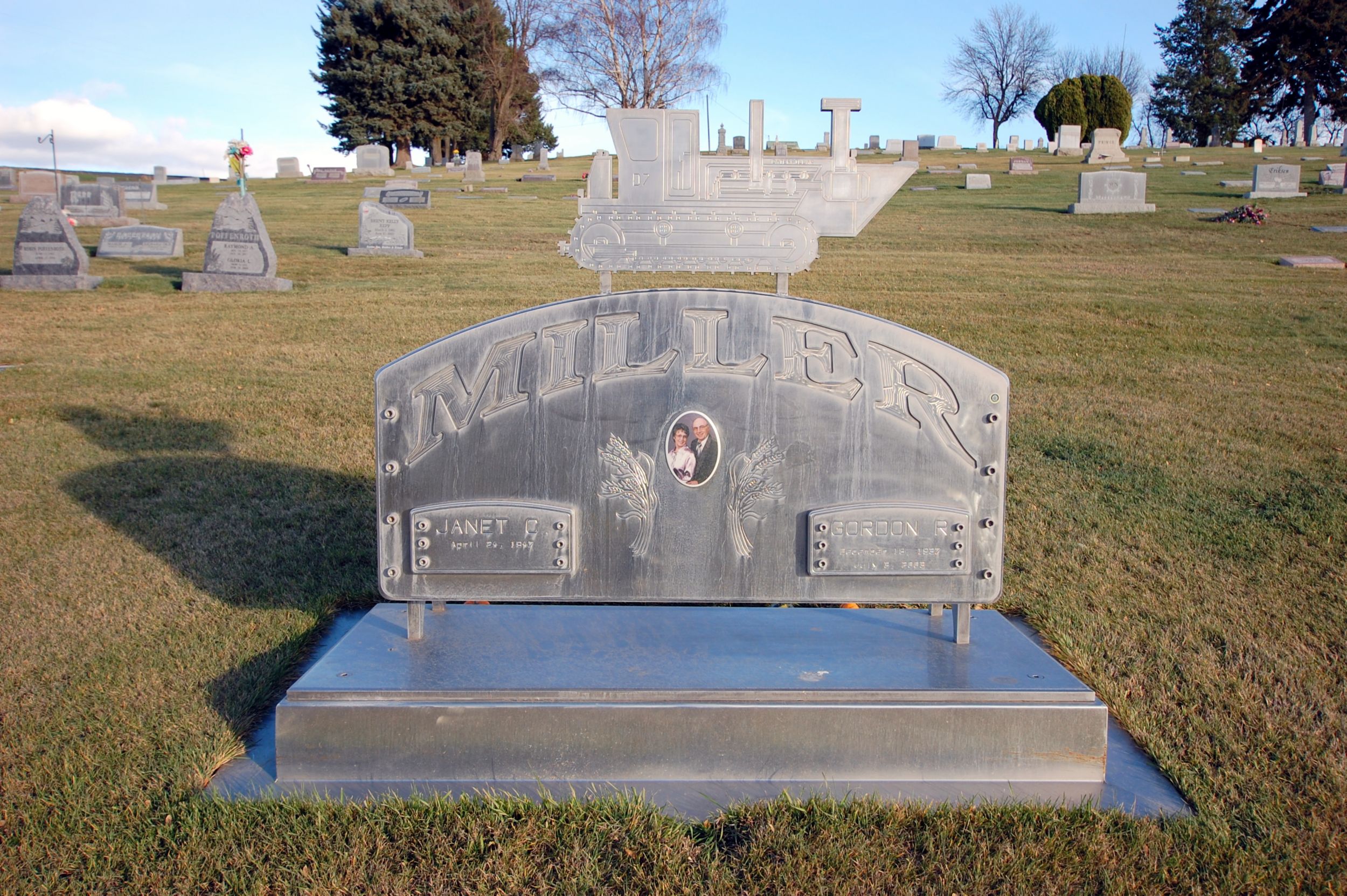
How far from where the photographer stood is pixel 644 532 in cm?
300

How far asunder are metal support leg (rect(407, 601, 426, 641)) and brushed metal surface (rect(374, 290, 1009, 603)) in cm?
23

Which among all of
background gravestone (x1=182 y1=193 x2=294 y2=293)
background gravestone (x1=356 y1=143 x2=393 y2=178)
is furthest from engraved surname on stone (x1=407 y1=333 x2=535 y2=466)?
background gravestone (x1=356 y1=143 x2=393 y2=178)

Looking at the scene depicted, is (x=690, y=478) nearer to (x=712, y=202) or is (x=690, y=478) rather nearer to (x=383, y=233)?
(x=712, y=202)

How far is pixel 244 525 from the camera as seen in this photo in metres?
5.02

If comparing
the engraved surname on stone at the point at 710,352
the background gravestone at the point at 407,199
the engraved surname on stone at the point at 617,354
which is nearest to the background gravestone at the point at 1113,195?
the background gravestone at the point at 407,199

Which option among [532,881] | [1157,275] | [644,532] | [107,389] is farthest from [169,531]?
[1157,275]

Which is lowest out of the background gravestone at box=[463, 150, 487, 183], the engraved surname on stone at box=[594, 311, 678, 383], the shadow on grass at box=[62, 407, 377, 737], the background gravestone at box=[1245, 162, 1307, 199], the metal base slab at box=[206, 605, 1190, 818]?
the metal base slab at box=[206, 605, 1190, 818]

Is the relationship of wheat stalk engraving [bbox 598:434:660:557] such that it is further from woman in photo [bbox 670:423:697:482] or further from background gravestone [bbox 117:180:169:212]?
background gravestone [bbox 117:180:169:212]

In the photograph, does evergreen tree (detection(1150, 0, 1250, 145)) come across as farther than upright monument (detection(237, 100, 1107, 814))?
Yes

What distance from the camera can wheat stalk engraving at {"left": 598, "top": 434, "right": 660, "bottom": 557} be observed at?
2.97 metres

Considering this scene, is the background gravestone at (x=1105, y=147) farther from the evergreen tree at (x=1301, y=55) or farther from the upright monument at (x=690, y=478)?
the upright monument at (x=690, y=478)

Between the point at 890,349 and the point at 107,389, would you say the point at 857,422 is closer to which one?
the point at 890,349

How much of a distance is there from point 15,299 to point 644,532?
1498 cm

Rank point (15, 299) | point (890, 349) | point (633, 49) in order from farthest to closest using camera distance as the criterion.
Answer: point (633, 49) → point (15, 299) → point (890, 349)
